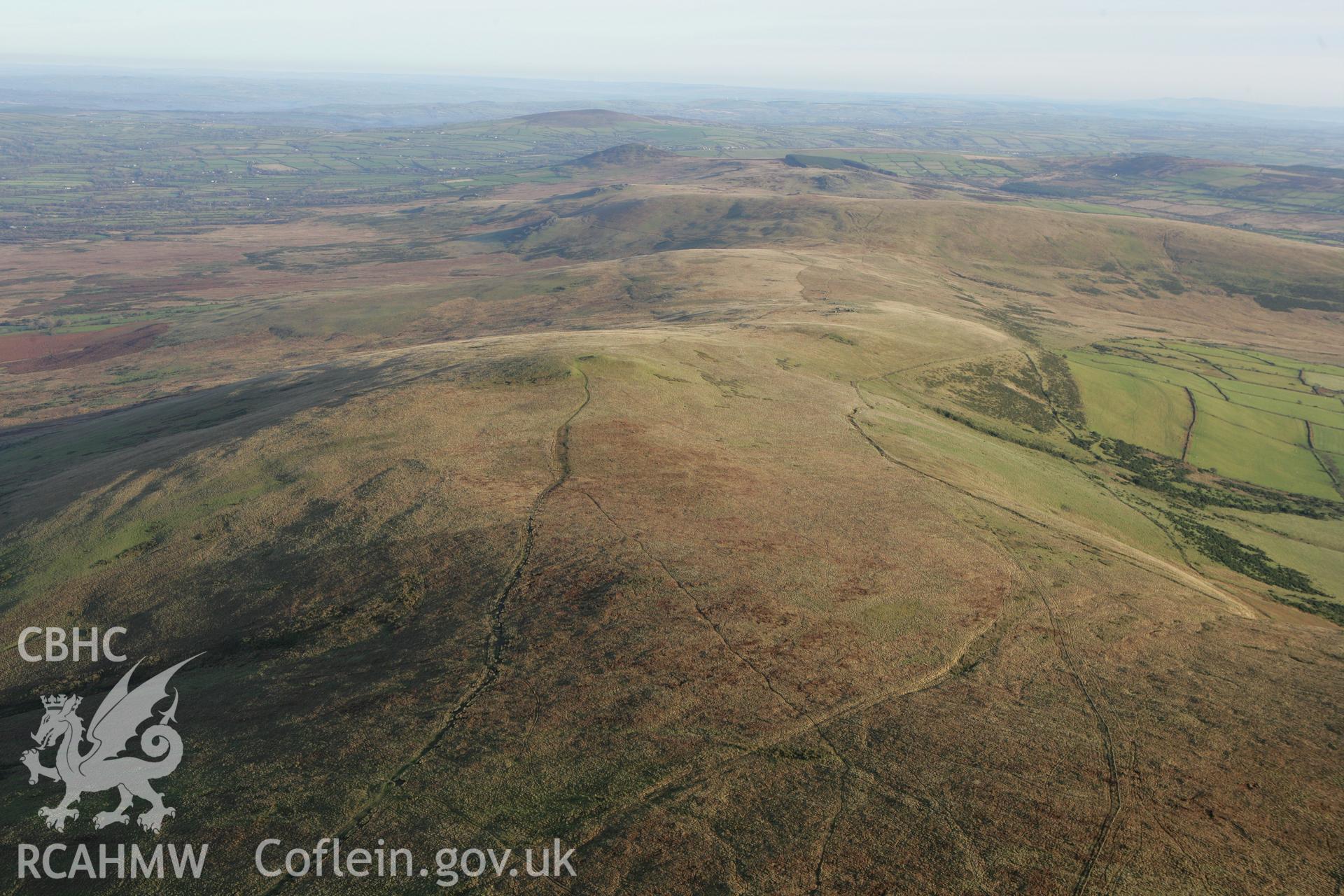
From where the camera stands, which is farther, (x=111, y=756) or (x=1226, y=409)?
(x=1226, y=409)

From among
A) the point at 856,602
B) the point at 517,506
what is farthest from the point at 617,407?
the point at 856,602

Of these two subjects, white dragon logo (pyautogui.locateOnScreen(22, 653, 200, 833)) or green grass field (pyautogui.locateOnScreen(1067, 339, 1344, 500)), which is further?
green grass field (pyautogui.locateOnScreen(1067, 339, 1344, 500))

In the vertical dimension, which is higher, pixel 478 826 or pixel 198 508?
pixel 478 826

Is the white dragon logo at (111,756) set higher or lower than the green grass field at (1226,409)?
higher

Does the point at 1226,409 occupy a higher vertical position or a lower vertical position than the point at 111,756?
lower

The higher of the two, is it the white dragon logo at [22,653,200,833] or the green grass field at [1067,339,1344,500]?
the white dragon logo at [22,653,200,833]

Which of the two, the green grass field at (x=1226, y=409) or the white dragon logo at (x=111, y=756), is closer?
the white dragon logo at (x=111, y=756)

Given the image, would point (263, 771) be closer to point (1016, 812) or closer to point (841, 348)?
point (1016, 812)

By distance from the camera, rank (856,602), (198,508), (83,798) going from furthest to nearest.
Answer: (198,508) → (856,602) → (83,798)
